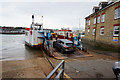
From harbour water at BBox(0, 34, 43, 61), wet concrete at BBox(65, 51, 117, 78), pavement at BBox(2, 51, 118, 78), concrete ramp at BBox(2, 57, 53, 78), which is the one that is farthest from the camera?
harbour water at BBox(0, 34, 43, 61)

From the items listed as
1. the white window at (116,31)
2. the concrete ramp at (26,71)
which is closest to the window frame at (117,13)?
the white window at (116,31)

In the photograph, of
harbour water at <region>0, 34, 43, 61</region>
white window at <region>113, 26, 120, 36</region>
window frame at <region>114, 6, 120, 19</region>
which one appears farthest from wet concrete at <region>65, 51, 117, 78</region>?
window frame at <region>114, 6, 120, 19</region>

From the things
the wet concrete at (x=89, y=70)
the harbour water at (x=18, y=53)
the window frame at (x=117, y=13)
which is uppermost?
the window frame at (x=117, y=13)

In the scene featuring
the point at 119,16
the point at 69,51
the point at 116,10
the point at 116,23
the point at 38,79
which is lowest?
the point at 38,79

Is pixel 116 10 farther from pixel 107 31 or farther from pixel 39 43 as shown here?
pixel 39 43

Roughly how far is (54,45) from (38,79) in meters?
7.80

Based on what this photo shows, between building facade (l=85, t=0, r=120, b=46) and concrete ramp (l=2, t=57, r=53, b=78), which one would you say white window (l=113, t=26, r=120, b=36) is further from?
concrete ramp (l=2, t=57, r=53, b=78)

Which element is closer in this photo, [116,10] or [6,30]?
Result: [116,10]

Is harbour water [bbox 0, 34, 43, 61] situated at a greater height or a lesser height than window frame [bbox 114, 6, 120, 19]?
lesser

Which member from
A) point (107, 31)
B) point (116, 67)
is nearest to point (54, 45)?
point (116, 67)

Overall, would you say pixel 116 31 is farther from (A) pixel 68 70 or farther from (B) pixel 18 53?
(B) pixel 18 53

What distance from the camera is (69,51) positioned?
965cm

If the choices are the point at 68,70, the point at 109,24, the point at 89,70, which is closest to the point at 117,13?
the point at 109,24

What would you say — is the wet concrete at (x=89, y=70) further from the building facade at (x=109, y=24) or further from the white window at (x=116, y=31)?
the building facade at (x=109, y=24)
